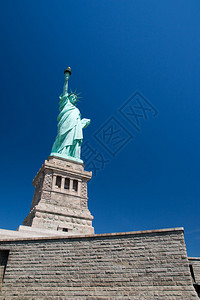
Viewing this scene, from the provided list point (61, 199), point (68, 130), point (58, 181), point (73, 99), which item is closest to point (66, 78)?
point (73, 99)

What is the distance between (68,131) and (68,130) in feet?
0.52

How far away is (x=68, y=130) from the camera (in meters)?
26.4

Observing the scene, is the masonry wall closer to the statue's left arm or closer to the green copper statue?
the green copper statue

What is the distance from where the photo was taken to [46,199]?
65.1 feet

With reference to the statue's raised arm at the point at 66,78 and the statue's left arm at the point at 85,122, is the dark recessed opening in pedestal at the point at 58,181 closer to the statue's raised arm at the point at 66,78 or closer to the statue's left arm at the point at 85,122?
the statue's left arm at the point at 85,122

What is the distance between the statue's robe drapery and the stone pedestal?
8.83 feet

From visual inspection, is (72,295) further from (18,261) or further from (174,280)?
(174,280)

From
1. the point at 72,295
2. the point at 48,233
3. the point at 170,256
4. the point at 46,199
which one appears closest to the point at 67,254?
the point at 72,295

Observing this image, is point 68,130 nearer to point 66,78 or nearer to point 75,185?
point 75,185

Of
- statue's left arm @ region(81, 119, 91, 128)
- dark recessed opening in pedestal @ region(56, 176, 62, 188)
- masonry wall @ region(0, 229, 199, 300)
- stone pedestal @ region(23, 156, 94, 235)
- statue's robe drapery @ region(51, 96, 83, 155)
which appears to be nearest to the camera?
masonry wall @ region(0, 229, 199, 300)

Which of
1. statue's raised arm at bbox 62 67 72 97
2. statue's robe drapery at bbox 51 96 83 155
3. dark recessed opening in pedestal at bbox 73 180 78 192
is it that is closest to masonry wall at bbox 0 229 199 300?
dark recessed opening in pedestal at bbox 73 180 78 192

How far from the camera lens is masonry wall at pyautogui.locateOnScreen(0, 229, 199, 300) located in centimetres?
732

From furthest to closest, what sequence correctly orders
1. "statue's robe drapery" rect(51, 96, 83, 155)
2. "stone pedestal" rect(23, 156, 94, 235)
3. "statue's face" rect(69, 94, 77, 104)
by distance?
"statue's face" rect(69, 94, 77, 104) → "statue's robe drapery" rect(51, 96, 83, 155) → "stone pedestal" rect(23, 156, 94, 235)

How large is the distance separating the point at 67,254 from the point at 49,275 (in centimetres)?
98
